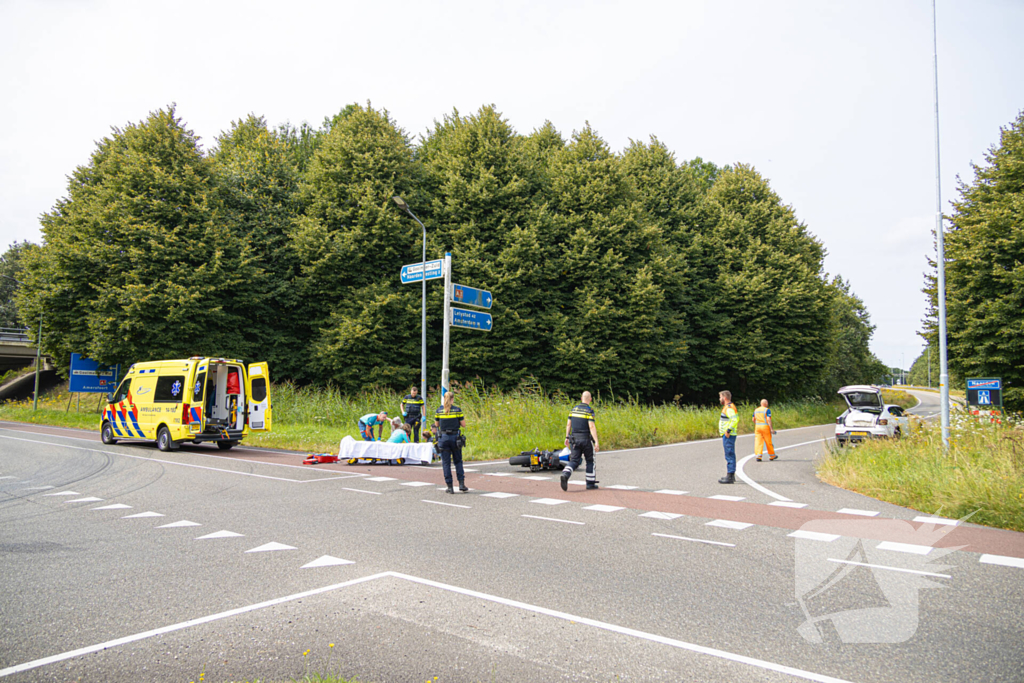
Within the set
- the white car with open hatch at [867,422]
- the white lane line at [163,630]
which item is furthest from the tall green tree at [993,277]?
the white lane line at [163,630]

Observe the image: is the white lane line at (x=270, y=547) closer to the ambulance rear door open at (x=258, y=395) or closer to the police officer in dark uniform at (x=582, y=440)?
the police officer in dark uniform at (x=582, y=440)

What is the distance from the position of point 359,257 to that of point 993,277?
27573 millimetres

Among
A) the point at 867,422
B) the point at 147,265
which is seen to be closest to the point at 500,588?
the point at 867,422

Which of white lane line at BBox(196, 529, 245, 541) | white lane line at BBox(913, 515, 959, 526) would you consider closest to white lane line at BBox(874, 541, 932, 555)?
white lane line at BBox(913, 515, 959, 526)

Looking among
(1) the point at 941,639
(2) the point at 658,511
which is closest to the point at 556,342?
(2) the point at 658,511

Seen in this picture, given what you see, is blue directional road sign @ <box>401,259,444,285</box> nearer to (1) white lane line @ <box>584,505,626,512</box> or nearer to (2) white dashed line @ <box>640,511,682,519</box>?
(1) white lane line @ <box>584,505,626,512</box>

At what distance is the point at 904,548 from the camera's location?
6.59 m

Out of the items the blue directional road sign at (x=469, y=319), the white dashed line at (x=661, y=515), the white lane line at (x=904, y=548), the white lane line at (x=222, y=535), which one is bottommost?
the white dashed line at (x=661, y=515)

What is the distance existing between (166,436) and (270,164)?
65.7ft

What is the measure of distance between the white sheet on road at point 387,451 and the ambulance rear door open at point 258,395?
469 centimetres

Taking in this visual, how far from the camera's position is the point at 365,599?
4.79m

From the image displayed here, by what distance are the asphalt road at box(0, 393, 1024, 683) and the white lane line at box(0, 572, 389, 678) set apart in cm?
2

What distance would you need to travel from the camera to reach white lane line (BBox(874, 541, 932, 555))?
21.2 ft

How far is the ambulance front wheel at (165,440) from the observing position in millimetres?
17828
